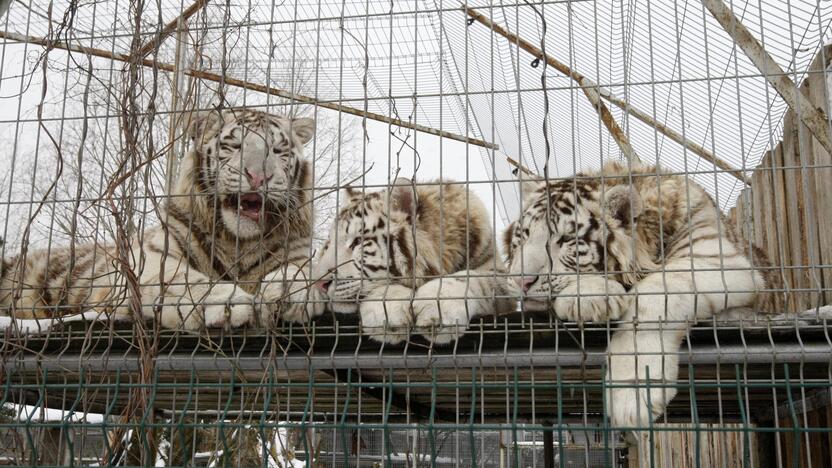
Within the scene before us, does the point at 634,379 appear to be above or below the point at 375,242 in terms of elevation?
below

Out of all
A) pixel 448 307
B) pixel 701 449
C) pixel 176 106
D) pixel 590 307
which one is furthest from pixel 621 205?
pixel 701 449

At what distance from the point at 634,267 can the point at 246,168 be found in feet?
6.17

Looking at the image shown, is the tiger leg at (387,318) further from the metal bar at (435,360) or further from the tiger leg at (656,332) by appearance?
the tiger leg at (656,332)

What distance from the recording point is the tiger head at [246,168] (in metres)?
3.74

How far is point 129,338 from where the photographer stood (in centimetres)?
312

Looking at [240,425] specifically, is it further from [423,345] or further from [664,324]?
[664,324]

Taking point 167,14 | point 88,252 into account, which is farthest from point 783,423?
point 167,14

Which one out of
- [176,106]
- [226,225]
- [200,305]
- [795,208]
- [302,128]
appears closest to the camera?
[200,305]

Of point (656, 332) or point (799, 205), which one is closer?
point (656, 332)

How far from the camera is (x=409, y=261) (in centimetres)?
371

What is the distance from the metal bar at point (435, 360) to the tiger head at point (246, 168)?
0.79 meters

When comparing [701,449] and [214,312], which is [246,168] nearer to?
[214,312]

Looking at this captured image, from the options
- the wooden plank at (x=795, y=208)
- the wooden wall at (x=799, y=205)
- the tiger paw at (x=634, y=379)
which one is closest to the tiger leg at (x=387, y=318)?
the tiger paw at (x=634, y=379)

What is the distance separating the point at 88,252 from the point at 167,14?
2.23 m
